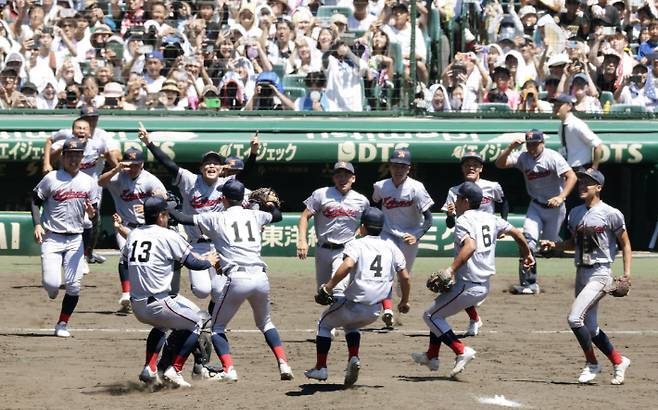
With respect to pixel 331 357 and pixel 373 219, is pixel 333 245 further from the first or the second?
pixel 373 219

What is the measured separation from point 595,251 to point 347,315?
6.50 ft

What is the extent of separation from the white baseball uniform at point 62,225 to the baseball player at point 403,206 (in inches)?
106

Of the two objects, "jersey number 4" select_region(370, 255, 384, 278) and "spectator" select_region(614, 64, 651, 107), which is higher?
"spectator" select_region(614, 64, 651, 107)

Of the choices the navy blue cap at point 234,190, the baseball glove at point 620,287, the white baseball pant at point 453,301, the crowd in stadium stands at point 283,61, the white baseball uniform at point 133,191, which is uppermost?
the crowd in stadium stands at point 283,61

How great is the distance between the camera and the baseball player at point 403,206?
1189 cm

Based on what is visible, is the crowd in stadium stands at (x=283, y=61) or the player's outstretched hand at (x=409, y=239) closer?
the player's outstretched hand at (x=409, y=239)

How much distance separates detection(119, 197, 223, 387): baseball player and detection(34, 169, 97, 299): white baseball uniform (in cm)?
239

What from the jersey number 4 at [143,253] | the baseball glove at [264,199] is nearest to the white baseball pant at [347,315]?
the baseball glove at [264,199]

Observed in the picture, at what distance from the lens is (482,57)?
17.2 metres

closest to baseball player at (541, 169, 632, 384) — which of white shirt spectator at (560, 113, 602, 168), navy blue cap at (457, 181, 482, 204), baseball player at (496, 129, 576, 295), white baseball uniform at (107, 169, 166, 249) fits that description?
navy blue cap at (457, 181, 482, 204)

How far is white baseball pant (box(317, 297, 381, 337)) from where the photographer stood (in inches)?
352

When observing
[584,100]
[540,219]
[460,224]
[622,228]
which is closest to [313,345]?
[460,224]

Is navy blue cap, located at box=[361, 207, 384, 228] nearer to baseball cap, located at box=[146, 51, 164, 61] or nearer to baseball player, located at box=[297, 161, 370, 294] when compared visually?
baseball player, located at box=[297, 161, 370, 294]

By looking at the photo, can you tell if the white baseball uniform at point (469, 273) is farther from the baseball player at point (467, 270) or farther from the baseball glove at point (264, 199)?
the baseball glove at point (264, 199)
